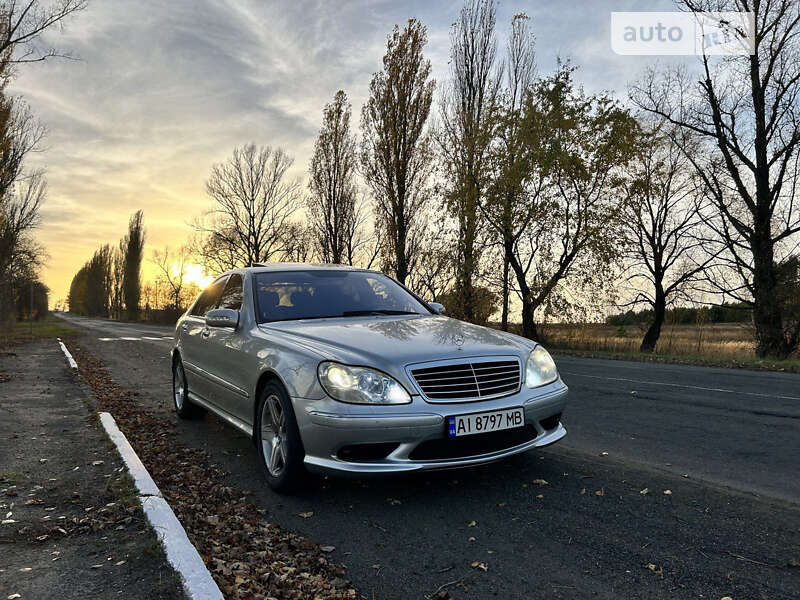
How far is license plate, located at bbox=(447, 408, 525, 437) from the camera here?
3578 millimetres

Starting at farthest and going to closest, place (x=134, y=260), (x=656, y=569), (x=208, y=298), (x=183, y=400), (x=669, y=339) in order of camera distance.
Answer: (x=134, y=260) → (x=669, y=339) → (x=183, y=400) → (x=208, y=298) → (x=656, y=569)

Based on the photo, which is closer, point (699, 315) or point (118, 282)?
point (699, 315)

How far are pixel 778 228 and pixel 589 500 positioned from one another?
21.1 metres

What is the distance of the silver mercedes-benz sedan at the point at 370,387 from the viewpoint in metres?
3.58

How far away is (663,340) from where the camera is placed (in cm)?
2133

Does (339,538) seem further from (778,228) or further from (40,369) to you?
(778,228)

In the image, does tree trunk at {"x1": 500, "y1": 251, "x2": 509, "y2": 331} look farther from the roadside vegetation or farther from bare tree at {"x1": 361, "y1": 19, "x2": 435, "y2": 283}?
the roadside vegetation

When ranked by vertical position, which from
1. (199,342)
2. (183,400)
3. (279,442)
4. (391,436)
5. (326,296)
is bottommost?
(183,400)

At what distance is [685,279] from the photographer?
→ 25328 mm

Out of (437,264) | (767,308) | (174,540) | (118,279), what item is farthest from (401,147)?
(118,279)

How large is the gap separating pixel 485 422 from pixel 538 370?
0.82 metres

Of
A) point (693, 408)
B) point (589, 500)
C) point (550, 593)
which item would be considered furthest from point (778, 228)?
point (550, 593)

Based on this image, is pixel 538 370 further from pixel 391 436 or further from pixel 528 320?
pixel 528 320

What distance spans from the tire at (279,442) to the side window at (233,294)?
1.39m
